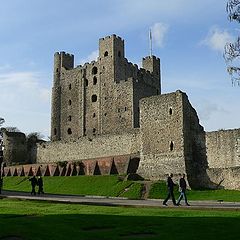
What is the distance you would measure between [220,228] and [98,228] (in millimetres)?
4234

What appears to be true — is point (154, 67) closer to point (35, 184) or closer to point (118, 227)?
point (35, 184)

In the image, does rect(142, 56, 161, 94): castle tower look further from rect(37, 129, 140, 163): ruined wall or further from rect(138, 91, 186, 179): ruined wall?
rect(138, 91, 186, 179): ruined wall

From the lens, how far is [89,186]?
4688 centimetres

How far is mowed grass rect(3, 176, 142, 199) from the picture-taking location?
41.9m

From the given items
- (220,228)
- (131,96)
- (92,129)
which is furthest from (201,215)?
(92,129)

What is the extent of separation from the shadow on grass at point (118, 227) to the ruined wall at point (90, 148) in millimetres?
33980

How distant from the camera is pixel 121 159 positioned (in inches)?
2050

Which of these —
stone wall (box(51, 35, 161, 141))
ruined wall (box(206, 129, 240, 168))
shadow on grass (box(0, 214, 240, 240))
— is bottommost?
shadow on grass (box(0, 214, 240, 240))

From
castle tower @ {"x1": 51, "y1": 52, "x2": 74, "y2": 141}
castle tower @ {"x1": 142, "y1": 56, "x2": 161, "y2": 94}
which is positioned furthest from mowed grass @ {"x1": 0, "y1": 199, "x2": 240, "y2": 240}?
castle tower @ {"x1": 142, "y1": 56, "x2": 161, "y2": 94}

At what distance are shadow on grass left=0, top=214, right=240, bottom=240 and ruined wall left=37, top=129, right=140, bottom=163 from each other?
1338 inches

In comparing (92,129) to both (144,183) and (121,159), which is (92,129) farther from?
(144,183)

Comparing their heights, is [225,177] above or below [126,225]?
above

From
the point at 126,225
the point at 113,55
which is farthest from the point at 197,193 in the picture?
the point at 113,55

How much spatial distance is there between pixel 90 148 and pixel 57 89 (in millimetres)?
24830
